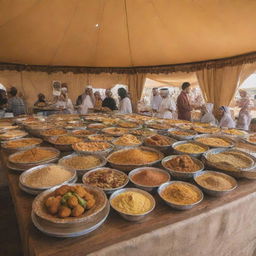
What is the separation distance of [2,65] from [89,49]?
321cm

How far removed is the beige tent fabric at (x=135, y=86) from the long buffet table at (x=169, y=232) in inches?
279

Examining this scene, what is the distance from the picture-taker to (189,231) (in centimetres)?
96

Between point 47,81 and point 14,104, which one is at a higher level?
point 47,81

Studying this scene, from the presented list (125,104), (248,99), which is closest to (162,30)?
(125,104)

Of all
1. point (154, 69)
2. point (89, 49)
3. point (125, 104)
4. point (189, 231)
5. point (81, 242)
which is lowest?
point (189, 231)

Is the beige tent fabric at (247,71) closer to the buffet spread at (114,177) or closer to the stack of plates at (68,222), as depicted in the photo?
the buffet spread at (114,177)

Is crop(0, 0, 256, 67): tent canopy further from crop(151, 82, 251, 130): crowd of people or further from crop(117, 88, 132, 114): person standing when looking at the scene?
crop(117, 88, 132, 114): person standing

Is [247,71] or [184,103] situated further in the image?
[247,71]

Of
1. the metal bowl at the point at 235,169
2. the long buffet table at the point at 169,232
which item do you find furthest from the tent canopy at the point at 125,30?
the long buffet table at the point at 169,232

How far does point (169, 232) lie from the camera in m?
0.90

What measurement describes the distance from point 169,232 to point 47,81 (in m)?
7.70

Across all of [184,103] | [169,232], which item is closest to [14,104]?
[184,103]

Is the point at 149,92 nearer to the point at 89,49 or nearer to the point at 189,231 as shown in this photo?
the point at 89,49

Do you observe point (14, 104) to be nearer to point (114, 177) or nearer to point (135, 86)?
point (114, 177)
